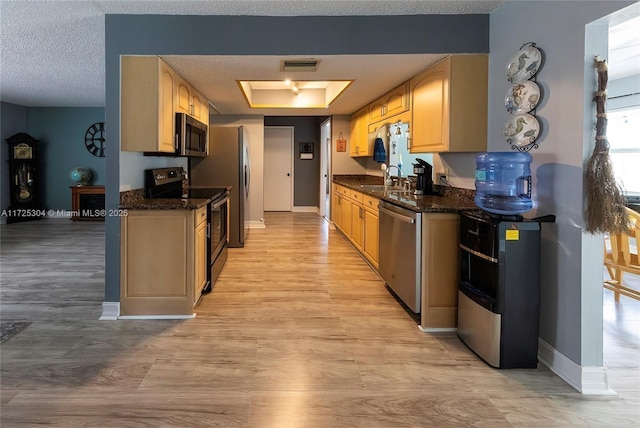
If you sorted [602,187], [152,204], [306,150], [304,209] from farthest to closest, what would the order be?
1. [304,209]
2. [306,150]
3. [152,204]
4. [602,187]

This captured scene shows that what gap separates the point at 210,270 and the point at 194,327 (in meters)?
0.81

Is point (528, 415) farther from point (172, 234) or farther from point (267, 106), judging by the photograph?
point (267, 106)

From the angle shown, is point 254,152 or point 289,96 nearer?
point 289,96

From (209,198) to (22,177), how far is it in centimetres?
641

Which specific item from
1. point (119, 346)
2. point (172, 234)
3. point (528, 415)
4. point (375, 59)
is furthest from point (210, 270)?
point (528, 415)

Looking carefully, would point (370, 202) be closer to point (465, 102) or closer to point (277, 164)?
point (465, 102)

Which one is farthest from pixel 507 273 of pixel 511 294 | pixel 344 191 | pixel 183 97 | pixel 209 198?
pixel 344 191

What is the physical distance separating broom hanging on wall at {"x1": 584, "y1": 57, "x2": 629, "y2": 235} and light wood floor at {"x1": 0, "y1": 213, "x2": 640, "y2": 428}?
87 centimetres

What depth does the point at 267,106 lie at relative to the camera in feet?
20.7

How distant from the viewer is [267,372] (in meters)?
2.32

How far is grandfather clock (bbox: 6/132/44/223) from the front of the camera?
7949mm

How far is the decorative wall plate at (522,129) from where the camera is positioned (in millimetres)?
2531

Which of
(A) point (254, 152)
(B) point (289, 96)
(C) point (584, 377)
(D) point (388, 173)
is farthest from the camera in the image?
(A) point (254, 152)

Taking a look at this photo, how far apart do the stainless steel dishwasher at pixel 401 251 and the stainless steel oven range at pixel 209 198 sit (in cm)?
154
